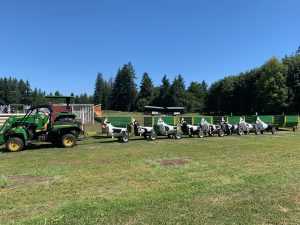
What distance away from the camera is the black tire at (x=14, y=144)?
1380cm

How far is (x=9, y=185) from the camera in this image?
7.57 metres

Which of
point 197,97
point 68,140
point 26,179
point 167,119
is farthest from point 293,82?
point 26,179

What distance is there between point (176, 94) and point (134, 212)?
94084mm

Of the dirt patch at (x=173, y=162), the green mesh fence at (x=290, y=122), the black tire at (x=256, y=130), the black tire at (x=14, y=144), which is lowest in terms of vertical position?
the dirt patch at (x=173, y=162)

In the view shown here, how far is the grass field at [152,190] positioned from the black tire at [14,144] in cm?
264

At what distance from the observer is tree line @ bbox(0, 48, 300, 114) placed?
66188mm

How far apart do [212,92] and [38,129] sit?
88773 mm

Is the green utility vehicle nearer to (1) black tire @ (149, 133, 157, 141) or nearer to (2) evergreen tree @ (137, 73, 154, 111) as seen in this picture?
(1) black tire @ (149, 133, 157, 141)

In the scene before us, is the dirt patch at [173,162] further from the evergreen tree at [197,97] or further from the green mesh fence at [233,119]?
the evergreen tree at [197,97]

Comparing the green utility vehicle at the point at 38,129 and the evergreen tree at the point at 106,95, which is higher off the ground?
the evergreen tree at the point at 106,95

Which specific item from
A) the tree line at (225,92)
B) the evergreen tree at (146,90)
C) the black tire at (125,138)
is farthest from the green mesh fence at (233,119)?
the evergreen tree at (146,90)

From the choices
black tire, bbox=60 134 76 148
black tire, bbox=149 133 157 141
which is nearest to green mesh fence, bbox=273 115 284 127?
black tire, bbox=149 133 157 141

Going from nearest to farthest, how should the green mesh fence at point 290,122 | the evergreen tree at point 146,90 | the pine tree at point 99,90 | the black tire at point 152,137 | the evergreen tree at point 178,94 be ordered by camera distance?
the black tire at point 152,137 < the green mesh fence at point 290,122 < the evergreen tree at point 178,94 < the evergreen tree at point 146,90 < the pine tree at point 99,90

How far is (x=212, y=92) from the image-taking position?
100 meters
